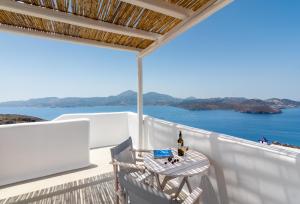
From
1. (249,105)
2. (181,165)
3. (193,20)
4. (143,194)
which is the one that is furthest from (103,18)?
(249,105)

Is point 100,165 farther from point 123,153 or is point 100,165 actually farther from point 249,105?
point 249,105

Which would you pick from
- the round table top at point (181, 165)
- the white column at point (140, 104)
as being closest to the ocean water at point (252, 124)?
the white column at point (140, 104)

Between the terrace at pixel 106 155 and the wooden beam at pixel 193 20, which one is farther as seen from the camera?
the wooden beam at pixel 193 20

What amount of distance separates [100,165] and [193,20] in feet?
10.7

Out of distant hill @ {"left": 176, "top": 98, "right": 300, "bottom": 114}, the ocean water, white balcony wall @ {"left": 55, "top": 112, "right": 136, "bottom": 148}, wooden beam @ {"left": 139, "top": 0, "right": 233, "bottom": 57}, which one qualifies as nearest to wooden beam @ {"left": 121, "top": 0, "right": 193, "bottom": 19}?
wooden beam @ {"left": 139, "top": 0, "right": 233, "bottom": 57}

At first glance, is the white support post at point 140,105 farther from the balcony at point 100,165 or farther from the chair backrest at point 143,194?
the chair backrest at point 143,194

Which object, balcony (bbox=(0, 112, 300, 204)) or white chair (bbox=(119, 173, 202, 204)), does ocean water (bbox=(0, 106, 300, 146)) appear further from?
white chair (bbox=(119, 173, 202, 204))

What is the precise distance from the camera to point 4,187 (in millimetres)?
2895

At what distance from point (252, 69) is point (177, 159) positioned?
10130mm

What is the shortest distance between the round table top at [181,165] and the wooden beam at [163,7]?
187cm

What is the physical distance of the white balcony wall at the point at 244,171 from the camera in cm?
143

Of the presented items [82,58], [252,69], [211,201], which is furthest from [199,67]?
[211,201]

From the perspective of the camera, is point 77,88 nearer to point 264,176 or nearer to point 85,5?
point 85,5

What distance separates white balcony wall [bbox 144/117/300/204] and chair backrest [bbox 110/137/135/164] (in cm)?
86
